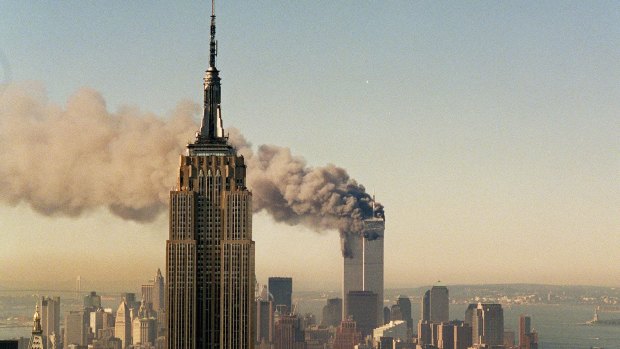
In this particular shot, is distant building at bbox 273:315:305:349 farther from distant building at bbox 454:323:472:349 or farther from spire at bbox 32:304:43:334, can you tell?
distant building at bbox 454:323:472:349

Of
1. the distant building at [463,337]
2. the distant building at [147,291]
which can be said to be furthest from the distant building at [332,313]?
the distant building at [147,291]

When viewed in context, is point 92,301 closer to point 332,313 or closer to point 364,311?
point 332,313

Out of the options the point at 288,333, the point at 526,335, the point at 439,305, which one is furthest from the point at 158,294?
the point at 526,335

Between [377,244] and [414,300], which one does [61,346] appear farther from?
[414,300]

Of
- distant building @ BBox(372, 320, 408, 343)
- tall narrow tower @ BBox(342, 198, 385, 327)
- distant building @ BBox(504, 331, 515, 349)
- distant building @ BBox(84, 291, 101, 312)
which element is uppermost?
tall narrow tower @ BBox(342, 198, 385, 327)

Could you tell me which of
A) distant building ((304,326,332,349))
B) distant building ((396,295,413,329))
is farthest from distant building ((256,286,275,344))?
distant building ((396,295,413,329))

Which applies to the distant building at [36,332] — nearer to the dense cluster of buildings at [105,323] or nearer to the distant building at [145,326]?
the dense cluster of buildings at [105,323]
